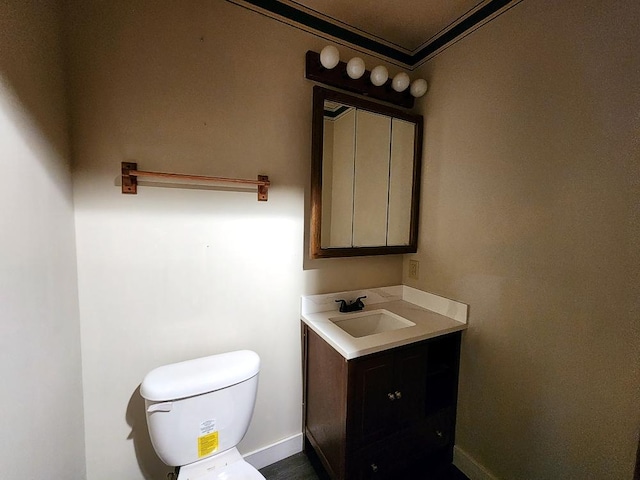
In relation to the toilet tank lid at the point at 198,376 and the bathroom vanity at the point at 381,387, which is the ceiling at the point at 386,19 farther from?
the toilet tank lid at the point at 198,376

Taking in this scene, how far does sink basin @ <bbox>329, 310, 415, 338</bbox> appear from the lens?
1.54m

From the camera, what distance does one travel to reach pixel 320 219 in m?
1.48

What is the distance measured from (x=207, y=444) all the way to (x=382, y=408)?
79cm

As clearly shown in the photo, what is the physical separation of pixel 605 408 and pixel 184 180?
1944 millimetres

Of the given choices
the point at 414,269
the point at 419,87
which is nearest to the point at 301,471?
the point at 414,269

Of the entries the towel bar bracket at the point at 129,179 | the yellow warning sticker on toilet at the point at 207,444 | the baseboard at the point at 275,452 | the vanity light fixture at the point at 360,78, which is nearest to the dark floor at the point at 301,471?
the baseboard at the point at 275,452

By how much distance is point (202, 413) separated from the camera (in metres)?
1.09

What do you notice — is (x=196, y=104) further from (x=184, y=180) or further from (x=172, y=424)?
(x=172, y=424)

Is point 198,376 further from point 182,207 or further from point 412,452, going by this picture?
point 412,452

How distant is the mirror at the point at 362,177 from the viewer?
1465 mm

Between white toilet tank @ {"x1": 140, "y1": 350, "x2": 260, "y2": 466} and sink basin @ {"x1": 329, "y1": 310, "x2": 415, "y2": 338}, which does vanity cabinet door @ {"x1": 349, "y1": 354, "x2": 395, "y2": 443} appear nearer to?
sink basin @ {"x1": 329, "y1": 310, "x2": 415, "y2": 338}

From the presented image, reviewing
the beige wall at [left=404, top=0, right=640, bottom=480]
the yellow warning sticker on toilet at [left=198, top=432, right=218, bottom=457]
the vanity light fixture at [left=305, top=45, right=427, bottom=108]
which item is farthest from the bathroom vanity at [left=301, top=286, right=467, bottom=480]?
the vanity light fixture at [left=305, top=45, right=427, bottom=108]

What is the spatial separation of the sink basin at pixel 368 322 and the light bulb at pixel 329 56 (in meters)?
1.38

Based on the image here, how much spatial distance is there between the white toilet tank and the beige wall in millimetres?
1223
